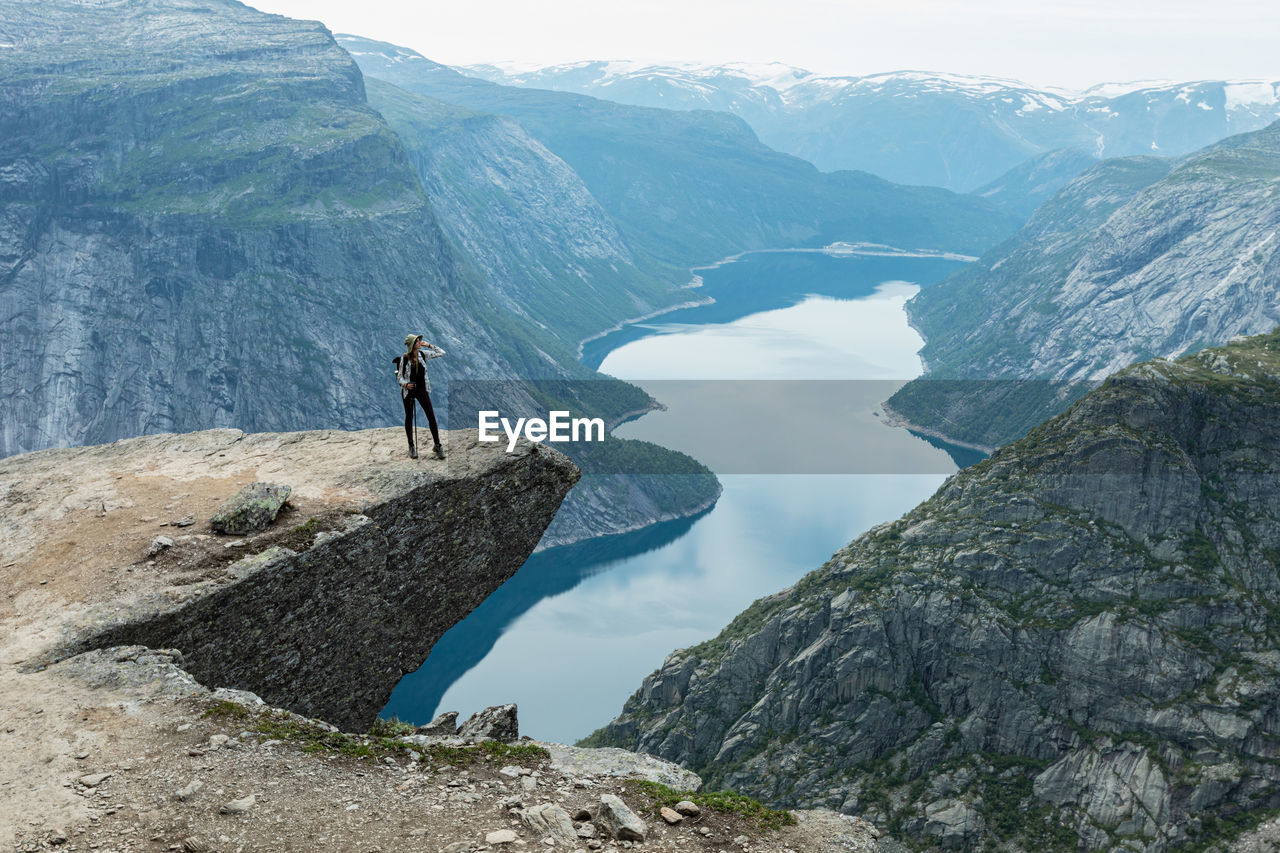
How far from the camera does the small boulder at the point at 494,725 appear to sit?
2853 cm

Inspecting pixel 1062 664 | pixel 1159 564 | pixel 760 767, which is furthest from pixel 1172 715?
pixel 760 767

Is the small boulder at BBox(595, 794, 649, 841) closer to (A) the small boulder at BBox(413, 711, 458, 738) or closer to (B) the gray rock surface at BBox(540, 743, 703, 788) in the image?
(B) the gray rock surface at BBox(540, 743, 703, 788)

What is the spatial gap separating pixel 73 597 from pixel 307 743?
891cm

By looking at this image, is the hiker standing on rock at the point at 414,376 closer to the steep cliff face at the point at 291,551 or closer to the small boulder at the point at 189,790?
the steep cliff face at the point at 291,551

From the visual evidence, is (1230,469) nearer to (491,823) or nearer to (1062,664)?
(1062,664)

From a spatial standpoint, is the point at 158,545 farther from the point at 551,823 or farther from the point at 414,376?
the point at 551,823

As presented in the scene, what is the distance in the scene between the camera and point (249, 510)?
2722 centimetres

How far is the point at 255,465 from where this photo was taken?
108 ft

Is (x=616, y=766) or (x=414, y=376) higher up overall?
(x=414, y=376)

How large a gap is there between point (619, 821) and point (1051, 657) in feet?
396

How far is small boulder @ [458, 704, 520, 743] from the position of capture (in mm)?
28531

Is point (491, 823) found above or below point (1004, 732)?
above

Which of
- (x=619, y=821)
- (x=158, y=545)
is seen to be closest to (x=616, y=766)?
(x=619, y=821)

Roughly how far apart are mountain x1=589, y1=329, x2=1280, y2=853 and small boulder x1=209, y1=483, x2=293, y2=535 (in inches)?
3945
